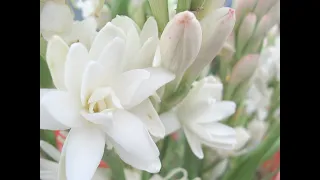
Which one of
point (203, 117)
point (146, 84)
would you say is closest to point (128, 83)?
point (146, 84)

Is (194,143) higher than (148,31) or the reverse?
the reverse

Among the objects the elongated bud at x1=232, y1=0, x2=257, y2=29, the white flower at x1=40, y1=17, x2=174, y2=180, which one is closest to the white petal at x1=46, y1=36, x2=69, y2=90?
the white flower at x1=40, y1=17, x2=174, y2=180

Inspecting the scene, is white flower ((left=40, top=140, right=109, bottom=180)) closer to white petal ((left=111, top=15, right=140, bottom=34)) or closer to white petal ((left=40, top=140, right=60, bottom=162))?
white petal ((left=40, top=140, right=60, bottom=162))

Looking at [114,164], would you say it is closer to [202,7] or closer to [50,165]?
[50,165]
